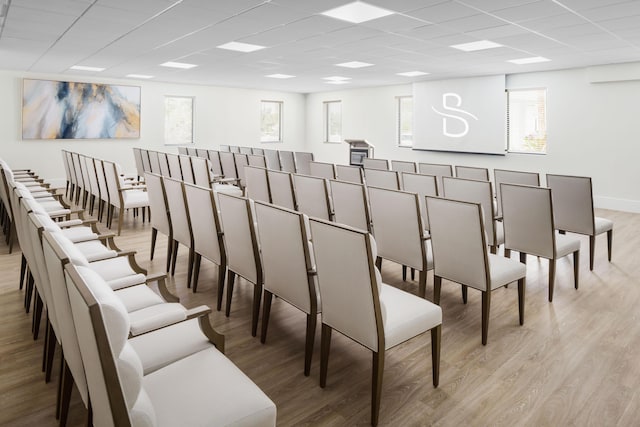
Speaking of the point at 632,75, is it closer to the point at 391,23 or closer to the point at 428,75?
the point at 428,75

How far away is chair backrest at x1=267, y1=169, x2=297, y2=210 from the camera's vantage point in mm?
4363

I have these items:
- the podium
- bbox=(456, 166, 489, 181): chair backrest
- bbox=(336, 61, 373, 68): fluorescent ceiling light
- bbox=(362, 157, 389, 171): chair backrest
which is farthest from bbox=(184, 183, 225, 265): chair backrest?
the podium

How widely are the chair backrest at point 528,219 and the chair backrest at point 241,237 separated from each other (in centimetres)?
204

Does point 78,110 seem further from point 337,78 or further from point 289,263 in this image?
point 289,263

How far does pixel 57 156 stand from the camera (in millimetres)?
9523

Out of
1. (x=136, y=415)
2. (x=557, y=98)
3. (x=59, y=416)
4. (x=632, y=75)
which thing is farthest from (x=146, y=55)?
(x=632, y=75)

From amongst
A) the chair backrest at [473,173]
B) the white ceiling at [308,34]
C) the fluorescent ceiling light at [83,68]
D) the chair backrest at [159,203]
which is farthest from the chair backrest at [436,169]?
the fluorescent ceiling light at [83,68]

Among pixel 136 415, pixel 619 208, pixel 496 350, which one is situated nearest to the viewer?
pixel 136 415

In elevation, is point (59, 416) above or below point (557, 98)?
below

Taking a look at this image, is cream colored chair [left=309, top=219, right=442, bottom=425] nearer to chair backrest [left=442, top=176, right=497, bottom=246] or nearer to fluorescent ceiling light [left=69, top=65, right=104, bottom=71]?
chair backrest [left=442, top=176, right=497, bottom=246]

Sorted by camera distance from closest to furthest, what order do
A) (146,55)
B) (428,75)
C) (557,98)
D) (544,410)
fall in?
(544,410), (146,55), (557,98), (428,75)

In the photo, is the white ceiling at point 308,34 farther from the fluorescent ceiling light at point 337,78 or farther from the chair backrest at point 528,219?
the chair backrest at point 528,219

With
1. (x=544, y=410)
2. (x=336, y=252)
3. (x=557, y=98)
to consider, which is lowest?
(x=544, y=410)

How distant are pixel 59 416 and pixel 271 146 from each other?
1180 centimetres
